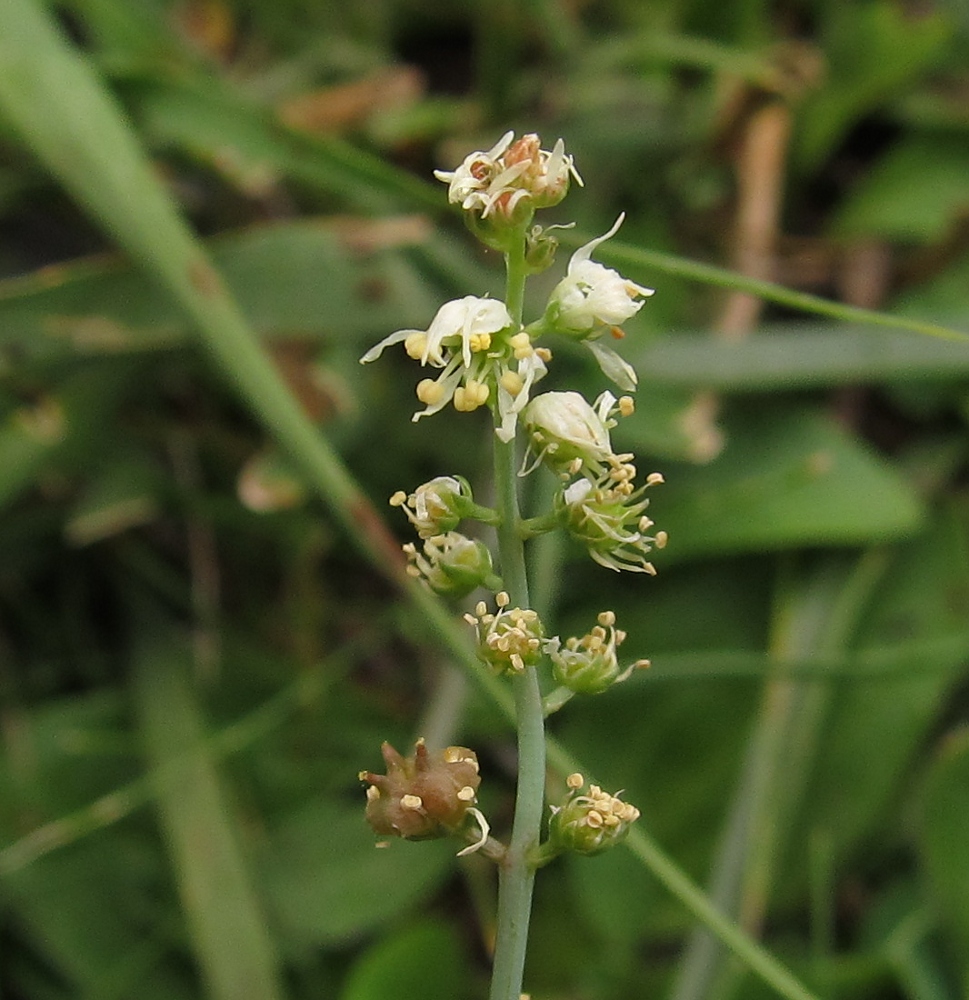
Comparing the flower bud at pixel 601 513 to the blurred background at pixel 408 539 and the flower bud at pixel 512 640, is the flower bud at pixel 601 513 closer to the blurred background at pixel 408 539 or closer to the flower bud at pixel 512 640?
the flower bud at pixel 512 640

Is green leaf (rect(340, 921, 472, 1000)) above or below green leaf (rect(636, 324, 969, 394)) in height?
below

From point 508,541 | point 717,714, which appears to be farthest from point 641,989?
point 508,541

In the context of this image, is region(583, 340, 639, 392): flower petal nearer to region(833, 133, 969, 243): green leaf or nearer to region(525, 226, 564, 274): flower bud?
region(525, 226, 564, 274): flower bud

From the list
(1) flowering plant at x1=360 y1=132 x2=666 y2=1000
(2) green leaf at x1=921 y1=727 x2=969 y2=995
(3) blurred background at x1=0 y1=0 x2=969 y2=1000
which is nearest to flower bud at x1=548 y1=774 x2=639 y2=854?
(1) flowering plant at x1=360 y1=132 x2=666 y2=1000

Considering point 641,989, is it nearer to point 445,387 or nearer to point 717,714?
point 717,714

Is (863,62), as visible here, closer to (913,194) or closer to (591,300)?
(913,194)

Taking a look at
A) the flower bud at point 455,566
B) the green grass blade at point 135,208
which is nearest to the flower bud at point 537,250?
the flower bud at point 455,566
